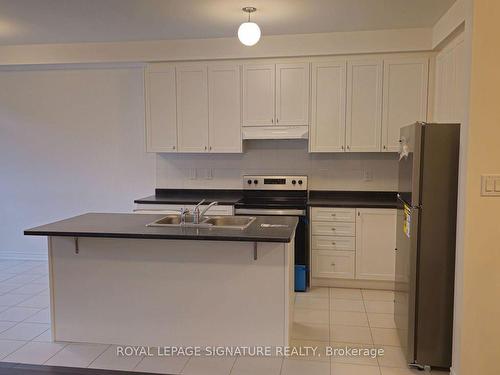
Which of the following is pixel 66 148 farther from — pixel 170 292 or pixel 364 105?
pixel 364 105

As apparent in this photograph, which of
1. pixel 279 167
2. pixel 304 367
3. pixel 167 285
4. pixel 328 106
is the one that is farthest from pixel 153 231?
pixel 328 106

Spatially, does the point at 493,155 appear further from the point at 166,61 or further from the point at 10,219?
the point at 10,219

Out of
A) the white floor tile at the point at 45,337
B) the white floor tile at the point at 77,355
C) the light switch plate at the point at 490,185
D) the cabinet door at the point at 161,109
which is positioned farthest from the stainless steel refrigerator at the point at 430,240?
the cabinet door at the point at 161,109

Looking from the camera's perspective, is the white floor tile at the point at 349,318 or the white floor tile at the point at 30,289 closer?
the white floor tile at the point at 349,318

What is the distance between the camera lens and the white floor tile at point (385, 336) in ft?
10.4

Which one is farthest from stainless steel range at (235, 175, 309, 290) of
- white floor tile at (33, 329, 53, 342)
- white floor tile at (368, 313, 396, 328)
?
white floor tile at (33, 329, 53, 342)

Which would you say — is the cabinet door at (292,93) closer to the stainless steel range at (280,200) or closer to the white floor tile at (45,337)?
the stainless steel range at (280,200)

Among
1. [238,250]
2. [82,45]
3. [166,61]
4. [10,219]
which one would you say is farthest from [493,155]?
[10,219]

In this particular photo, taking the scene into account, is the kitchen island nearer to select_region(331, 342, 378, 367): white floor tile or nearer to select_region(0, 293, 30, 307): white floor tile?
select_region(331, 342, 378, 367): white floor tile

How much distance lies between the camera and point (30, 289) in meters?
4.36

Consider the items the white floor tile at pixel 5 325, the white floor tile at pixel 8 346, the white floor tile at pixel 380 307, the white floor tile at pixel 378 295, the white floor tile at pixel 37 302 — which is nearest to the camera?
the white floor tile at pixel 8 346

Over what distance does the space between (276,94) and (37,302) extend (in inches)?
120

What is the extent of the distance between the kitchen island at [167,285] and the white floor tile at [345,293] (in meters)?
1.27

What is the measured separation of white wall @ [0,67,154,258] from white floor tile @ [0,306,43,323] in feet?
5.64
